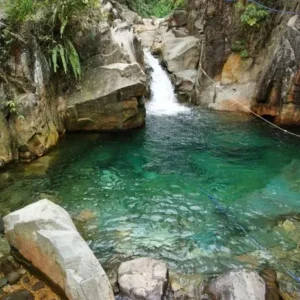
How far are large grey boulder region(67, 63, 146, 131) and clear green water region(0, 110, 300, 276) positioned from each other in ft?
1.56

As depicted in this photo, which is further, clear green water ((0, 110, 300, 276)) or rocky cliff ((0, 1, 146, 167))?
rocky cliff ((0, 1, 146, 167))

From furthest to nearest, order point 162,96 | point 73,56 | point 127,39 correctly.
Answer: point 162,96
point 127,39
point 73,56

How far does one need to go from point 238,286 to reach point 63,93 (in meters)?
7.21

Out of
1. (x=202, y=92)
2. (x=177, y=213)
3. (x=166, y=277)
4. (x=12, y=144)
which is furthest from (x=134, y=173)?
(x=202, y=92)

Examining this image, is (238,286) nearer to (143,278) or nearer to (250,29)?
(143,278)

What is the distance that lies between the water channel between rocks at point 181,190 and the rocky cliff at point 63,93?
43cm

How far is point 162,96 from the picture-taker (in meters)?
13.4

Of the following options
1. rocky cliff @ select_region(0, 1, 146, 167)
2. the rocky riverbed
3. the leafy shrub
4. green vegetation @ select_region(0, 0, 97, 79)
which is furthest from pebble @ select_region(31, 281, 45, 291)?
the leafy shrub

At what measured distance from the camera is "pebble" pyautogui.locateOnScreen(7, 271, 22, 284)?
173 inches

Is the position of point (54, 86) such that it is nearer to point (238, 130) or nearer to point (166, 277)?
point (238, 130)

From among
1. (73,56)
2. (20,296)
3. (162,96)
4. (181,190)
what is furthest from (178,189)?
(162,96)

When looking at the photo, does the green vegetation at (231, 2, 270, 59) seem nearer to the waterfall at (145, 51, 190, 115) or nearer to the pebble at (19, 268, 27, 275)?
the waterfall at (145, 51, 190, 115)

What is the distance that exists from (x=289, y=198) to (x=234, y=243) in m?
2.03

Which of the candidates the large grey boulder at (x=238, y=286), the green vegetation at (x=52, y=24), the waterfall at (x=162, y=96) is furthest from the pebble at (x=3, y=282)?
the waterfall at (x=162, y=96)
